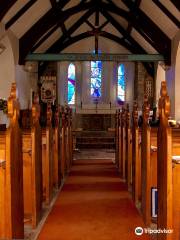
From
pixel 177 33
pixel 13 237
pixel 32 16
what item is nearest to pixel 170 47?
pixel 177 33

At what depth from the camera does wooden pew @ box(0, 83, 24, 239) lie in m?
3.27

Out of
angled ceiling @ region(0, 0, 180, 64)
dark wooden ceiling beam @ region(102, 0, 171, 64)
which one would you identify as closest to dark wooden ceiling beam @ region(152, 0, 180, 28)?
angled ceiling @ region(0, 0, 180, 64)

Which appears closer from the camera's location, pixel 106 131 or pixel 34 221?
pixel 34 221

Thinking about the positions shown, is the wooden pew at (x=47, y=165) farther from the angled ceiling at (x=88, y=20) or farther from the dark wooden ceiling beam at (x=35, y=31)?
the dark wooden ceiling beam at (x=35, y=31)

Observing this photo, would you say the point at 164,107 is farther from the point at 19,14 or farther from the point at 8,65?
the point at 8,65

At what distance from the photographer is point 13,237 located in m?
3.39

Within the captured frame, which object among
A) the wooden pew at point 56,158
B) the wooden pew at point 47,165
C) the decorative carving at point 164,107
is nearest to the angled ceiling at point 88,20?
the wooden pew at point 56,158

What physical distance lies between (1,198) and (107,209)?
209 cm

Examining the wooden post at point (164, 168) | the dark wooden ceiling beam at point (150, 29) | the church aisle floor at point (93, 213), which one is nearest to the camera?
the wooden post at point (164, 168)

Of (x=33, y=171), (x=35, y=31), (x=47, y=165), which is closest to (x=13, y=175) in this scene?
(x=33, y=171)

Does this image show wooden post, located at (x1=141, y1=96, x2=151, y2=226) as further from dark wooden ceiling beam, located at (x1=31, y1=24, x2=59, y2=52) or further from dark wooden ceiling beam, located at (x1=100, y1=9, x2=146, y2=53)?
dark wooden ceiling beam, located at (x1=100, y1=9, x2=146, y2=53)

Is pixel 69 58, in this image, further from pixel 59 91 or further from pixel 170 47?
pixel 59 91

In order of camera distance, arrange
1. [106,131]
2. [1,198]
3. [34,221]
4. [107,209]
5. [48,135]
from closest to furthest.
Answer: [1,198], [34,221], [107,209], [48,135], [106,131]

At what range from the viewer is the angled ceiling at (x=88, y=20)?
10.1m
